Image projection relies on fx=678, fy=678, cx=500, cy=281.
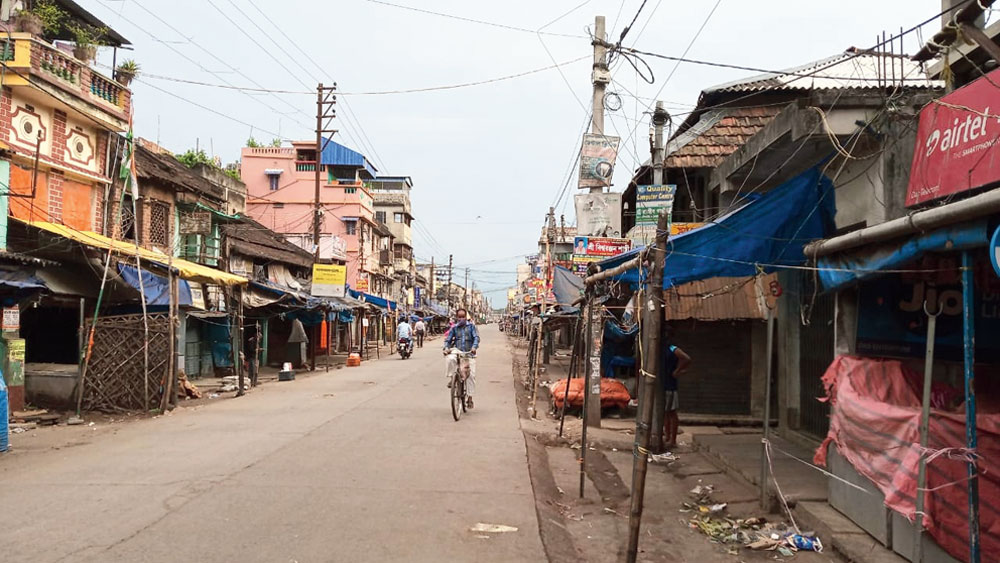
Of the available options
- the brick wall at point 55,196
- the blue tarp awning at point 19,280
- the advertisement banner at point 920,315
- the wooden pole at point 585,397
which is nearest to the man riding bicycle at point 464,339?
the wooden pole at point 585,397

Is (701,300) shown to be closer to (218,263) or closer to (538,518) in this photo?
(538,518)

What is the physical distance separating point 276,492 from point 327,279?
17650mm

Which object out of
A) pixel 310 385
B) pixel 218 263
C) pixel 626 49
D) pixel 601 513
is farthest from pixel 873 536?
pixel 218 263

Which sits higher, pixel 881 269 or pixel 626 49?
pixel 626 49

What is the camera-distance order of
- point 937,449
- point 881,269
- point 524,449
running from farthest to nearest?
point 524,449 → point 881,269 → point 937,449

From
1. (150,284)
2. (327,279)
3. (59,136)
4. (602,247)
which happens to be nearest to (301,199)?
(327,279)

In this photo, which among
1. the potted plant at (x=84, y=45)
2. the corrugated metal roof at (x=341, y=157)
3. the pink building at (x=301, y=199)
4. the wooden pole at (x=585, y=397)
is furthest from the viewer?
the corrugated metal roof at (x=341, y=157)

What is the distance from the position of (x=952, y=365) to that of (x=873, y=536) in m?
1.90

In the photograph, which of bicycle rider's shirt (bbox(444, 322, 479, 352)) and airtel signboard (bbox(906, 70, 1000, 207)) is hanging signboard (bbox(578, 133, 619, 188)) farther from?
airtel signboard (bbox(906, 70, 1000, 207))

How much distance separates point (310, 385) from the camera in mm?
19828

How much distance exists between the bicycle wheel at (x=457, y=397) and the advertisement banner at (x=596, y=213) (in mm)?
3928

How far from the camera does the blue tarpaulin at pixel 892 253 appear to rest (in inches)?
166

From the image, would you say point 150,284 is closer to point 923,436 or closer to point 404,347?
point 923,436

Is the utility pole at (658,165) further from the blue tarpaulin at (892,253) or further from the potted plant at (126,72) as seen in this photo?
the potted plant at (126,72)
